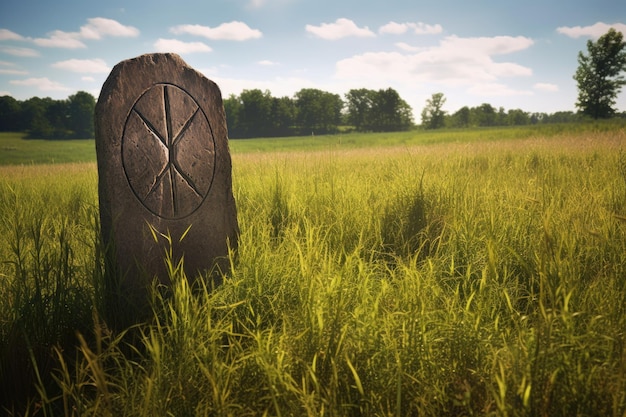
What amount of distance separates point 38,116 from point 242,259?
6621 cm

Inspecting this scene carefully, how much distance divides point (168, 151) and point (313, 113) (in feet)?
248

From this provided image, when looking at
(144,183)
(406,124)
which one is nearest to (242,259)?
(144,183)

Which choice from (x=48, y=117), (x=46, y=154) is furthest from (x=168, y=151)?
(x=48, y=117)

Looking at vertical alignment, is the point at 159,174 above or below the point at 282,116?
below

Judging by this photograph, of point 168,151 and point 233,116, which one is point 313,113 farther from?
point 168,151

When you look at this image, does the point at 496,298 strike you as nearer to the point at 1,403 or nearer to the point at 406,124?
the point at 1,403

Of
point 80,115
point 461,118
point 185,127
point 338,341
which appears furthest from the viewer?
point 461,118

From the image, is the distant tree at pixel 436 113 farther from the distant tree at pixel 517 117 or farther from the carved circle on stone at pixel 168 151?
the carved circle on stone at pixel 168 151

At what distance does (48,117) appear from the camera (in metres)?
53.5

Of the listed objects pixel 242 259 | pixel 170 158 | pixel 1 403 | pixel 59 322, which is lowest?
pixel 1 403

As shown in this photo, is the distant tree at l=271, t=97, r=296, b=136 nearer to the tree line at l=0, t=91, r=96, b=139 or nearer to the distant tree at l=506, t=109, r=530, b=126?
the tree line at l=0, t=91, r=96, b=139

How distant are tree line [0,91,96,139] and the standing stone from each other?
2288 inches

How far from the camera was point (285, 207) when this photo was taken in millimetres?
3330

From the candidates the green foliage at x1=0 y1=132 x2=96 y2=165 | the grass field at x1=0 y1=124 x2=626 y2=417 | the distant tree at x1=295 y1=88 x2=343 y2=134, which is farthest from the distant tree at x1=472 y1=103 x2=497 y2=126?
the grass field at x1=0 y1=124 x2=626 y2=417
